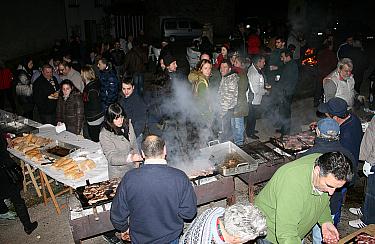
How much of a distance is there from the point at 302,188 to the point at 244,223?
32.4 inches

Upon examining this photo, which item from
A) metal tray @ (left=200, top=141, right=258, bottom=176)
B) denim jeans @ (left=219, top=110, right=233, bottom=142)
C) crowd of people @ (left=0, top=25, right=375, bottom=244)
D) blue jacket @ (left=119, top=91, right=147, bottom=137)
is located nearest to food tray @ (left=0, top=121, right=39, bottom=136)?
crowd of people @ (left=0, top=25, right=375, bottom=244)

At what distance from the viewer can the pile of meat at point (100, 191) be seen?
511 cm

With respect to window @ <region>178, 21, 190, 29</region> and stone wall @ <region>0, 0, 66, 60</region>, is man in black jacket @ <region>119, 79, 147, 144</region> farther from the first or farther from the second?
window @ <region>178, 21, 190, 29</region>

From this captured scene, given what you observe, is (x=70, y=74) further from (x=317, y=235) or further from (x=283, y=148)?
(x=317, y=235)

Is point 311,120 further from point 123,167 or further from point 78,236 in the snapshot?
point 78,236

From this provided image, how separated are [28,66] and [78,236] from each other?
6.98 m

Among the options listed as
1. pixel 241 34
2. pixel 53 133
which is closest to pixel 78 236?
pixel 53 133

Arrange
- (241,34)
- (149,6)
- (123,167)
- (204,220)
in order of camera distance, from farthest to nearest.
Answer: (149,6), (241,34), (123,167), (204,220)

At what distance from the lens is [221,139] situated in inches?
331

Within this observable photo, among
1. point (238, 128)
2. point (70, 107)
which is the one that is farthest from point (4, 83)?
point (238, 128)

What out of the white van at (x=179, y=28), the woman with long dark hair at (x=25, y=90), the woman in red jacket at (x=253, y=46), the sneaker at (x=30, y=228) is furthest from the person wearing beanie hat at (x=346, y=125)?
the white van at (x=179, y=28)

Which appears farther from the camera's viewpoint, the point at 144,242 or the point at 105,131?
the point at 105,131

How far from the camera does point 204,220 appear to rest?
298 centimetres

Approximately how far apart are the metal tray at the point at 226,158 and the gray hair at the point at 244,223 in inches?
110
